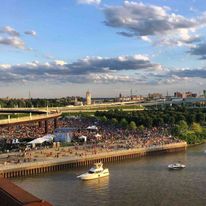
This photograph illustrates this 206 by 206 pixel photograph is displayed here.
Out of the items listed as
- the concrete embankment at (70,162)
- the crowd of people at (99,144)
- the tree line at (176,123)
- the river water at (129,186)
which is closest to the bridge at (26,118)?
the crowd of people at (99,144)

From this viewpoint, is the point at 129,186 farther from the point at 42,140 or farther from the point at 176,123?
the point at 176,123

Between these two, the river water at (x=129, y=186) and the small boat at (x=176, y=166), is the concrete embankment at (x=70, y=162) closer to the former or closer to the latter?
the river water at (x=129, y=186)

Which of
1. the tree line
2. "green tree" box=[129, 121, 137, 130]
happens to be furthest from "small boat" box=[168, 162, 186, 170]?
"green tree" box=[129, 121, 137, 130]

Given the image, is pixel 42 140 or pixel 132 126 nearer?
pixel 42 140

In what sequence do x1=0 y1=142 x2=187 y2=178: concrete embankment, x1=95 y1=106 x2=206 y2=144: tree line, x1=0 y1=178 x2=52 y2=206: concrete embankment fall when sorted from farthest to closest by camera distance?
x1=95 y1=106 x2=206 y2=144: tree line < x1=0 y1=142 x2=187 y2=178: concrete embankment < x1=0 y1=178 x2=52 y2=206: concrete embankment

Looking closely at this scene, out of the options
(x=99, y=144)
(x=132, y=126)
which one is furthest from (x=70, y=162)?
(x=132, y=126)

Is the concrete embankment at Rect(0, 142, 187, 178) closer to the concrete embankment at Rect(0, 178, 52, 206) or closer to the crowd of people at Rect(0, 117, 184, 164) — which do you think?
the crowd of people at Rect(0, 117, 184, 164)

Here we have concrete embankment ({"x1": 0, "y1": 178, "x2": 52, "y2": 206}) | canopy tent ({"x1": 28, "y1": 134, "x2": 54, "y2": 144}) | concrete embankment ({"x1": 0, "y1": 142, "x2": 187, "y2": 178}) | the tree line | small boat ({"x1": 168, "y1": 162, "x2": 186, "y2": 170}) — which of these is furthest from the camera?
the tree line
